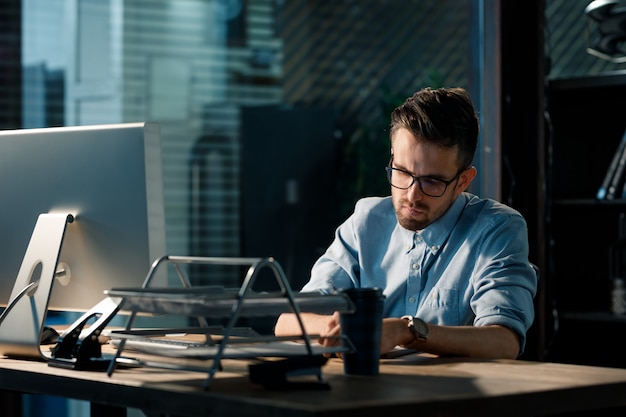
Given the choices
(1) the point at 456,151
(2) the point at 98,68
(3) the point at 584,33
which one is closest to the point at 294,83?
(2) the point at 98,68

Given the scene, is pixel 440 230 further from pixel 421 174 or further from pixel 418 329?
pixel 418 329

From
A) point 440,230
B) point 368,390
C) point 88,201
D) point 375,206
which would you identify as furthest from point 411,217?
point 368,390

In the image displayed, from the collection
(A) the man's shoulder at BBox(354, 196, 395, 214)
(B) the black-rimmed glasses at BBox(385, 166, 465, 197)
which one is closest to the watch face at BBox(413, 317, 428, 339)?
(B) the black-rimmed glasses at BBox(385, 166, 465, 197)

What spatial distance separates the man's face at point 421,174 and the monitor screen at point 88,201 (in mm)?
598

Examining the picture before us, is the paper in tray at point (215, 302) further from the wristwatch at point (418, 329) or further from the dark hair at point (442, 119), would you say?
the dark hair at point (442, 119)

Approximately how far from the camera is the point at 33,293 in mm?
1891

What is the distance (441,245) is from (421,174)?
0.65ft

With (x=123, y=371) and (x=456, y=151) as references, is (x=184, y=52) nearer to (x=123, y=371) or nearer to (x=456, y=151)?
(x=456, y=151)

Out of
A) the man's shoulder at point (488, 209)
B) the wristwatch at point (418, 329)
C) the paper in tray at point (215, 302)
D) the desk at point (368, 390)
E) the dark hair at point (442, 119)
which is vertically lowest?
the desk at point (368, 390)

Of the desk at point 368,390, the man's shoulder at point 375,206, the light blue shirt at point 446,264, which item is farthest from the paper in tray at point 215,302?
the man's shoulder at point 375,206

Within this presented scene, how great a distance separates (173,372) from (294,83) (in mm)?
3715

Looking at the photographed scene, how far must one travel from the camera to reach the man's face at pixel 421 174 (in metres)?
2.13

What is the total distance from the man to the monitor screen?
1.30 feet

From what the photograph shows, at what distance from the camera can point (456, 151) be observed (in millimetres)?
2166
